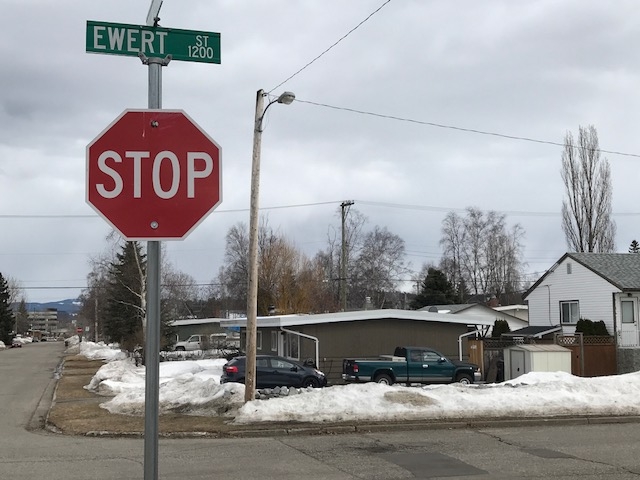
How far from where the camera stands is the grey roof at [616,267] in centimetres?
3550

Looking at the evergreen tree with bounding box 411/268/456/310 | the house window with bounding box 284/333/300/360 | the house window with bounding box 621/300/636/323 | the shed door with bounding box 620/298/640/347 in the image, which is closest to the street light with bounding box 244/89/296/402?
the house window with bounding box 284/333/300/360

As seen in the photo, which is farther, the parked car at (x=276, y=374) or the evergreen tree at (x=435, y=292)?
the evergreen tree at (x=435, y=292)

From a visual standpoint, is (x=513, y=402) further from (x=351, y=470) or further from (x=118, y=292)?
(x=118, y=292)

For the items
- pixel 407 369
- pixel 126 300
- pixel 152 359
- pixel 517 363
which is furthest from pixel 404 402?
pixel 126 300

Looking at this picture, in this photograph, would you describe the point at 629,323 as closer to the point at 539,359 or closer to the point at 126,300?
the point at 539,359

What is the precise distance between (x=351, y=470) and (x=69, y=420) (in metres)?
9.33

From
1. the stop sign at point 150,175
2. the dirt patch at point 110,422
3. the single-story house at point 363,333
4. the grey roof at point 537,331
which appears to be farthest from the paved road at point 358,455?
the grey roof at point 537,331

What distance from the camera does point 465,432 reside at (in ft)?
48.3

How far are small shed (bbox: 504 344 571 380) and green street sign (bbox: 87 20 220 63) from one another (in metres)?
25.5

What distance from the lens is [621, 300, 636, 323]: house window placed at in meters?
35.5

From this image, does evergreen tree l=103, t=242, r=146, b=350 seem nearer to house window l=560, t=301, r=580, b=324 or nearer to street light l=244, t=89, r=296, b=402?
house window l=560, t=301, r=580, b=324

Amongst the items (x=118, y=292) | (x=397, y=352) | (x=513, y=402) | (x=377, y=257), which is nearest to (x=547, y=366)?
(x=397, y=352)

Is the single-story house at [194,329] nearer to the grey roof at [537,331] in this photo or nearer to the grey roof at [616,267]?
the grey roof at [537,331]

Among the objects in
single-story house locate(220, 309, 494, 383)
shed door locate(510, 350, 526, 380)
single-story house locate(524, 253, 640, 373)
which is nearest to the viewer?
shed door locate(510, 350, 526, 380)
